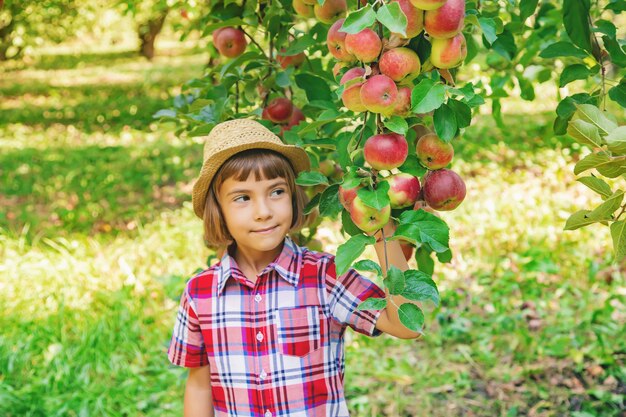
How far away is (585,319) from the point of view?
275cm

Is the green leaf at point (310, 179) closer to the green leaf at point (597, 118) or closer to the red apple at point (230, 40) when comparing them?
the green leaf at point (597, 118)

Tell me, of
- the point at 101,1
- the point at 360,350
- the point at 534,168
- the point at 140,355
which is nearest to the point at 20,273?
the point at 140,355

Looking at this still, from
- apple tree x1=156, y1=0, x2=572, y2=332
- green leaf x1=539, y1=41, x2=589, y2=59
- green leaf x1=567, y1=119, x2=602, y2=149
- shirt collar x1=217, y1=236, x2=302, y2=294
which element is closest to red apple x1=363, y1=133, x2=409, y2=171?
apple tree x1=156, y1=0, x2=572, y2=332

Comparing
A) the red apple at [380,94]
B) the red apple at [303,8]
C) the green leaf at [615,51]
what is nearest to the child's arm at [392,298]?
the red apple at [380,94]

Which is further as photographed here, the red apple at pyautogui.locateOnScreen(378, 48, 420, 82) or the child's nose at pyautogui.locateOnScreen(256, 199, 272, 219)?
the child's nose at pyautogui.locateOnScreen(256, 199, 272, 219)

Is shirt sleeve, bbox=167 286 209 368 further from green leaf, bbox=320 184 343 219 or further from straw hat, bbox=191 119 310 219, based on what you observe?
green leaf, bbox=320 184 343 219

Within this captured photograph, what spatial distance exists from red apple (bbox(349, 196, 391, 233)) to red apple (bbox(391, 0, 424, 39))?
23 cm

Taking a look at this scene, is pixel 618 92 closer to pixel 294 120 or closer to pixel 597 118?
pixel 597 118

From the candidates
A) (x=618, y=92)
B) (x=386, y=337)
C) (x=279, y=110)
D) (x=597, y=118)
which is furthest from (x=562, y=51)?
(x=386, y=337)

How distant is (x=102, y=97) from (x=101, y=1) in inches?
68.7

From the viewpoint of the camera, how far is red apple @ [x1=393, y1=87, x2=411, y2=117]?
88 centimetres

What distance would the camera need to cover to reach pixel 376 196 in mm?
843

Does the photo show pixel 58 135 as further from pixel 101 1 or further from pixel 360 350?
pixel 360 350

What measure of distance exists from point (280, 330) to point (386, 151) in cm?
52
